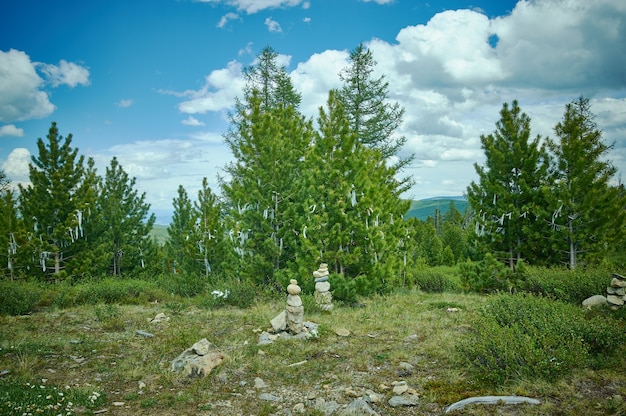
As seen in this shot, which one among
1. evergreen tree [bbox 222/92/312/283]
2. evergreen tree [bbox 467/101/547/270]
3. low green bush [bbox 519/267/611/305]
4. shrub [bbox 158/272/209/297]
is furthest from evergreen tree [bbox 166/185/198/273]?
low green bush [bbox 519/267/611/305]

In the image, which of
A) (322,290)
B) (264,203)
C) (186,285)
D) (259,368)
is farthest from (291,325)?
(186,285)

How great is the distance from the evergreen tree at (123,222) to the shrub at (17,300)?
6652mm

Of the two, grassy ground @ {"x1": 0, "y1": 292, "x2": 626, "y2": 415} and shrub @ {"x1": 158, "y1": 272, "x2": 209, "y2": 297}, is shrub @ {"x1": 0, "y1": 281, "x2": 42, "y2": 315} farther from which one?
shrub @ {"x1": 158, "y1": 272, "x2": 209, "y2": 297}

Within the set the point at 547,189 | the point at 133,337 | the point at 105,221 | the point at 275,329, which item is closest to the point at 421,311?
the point at 275,329

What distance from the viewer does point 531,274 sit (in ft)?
45.1

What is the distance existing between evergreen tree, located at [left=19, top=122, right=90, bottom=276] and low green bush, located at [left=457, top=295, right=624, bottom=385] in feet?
60.4

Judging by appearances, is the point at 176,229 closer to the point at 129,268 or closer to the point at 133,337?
the point at 129,268

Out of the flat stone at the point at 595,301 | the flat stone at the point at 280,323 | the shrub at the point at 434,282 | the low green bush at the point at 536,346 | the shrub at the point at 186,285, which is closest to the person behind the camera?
the low green bush at the point at 536,346

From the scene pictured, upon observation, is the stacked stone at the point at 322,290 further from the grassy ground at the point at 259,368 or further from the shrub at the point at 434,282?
the shrub at the point at 434,282

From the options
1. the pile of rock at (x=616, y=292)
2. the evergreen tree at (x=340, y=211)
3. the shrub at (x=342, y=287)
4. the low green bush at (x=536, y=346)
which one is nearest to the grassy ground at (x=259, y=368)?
the low green bush at (x=536, y=346)

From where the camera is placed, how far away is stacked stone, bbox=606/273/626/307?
1005 centimetres

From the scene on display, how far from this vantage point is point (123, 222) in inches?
880

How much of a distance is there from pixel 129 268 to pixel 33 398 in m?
18.6

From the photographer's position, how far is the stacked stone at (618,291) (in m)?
10.1
